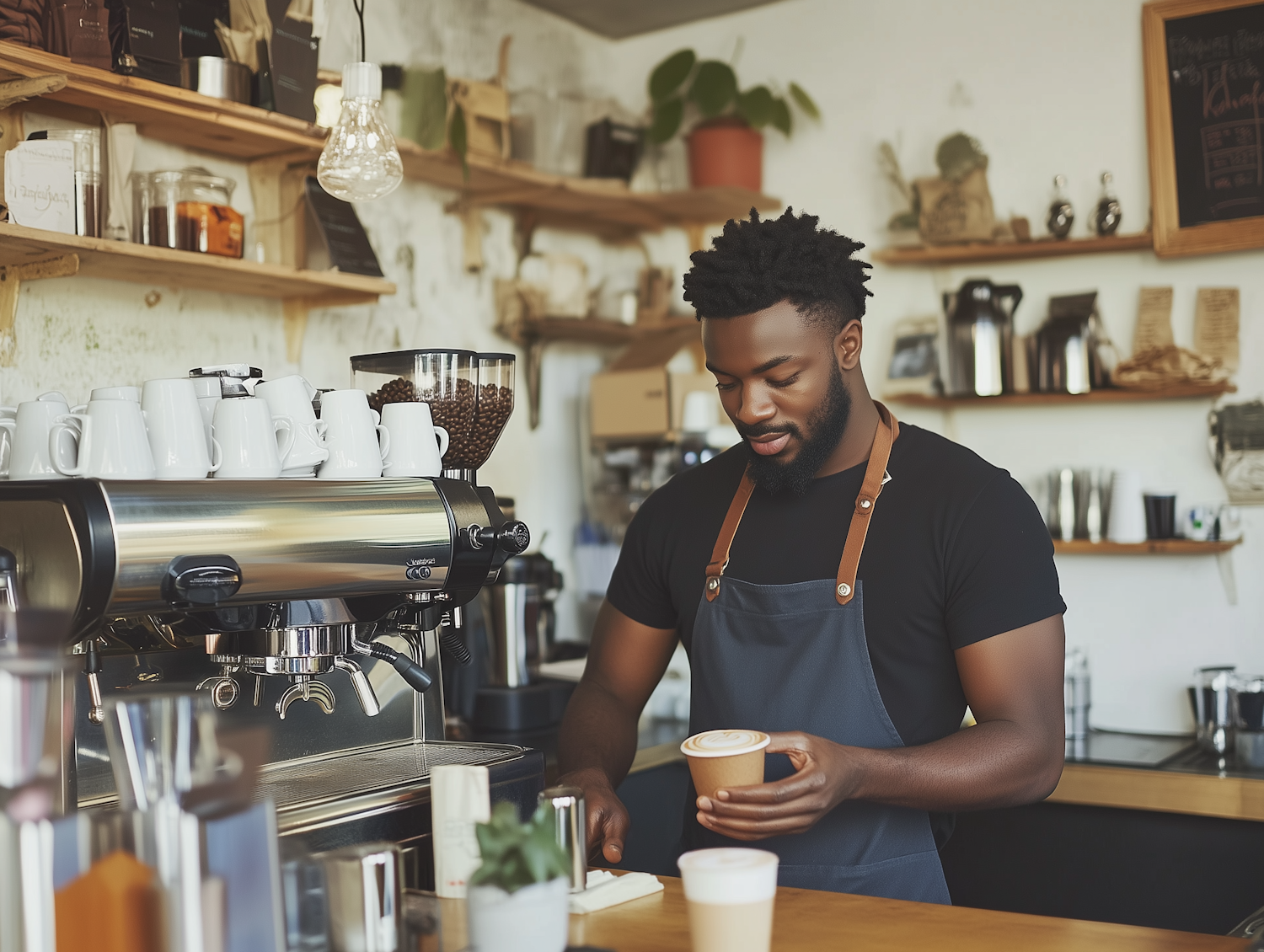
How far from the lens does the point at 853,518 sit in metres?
1.85

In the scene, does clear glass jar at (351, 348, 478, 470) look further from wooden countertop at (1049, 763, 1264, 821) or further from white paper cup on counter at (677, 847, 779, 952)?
wooden countertop at (1049, 763, 1264, 821)

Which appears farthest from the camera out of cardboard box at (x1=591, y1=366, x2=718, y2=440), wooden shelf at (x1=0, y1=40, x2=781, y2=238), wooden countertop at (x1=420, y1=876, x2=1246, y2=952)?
cardboard box at (x1=591, y1=366, x2=718, y2=440)

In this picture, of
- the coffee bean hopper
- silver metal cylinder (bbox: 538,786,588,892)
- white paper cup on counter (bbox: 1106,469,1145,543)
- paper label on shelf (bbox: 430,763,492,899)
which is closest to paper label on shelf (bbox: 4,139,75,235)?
the coffee bean hopper

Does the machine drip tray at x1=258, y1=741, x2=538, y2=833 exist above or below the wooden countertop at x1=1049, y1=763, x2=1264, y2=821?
above

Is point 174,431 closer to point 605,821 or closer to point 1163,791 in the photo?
point 605,821

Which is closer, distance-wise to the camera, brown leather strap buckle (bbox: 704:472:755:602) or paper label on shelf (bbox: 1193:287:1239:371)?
brown leather strap buckle (bbox: 704:472:755:602)

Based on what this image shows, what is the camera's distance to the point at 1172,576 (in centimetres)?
330

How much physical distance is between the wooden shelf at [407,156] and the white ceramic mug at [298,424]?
983 mm

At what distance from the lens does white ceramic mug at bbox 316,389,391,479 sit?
1636mm

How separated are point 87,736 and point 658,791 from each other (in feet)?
5.72

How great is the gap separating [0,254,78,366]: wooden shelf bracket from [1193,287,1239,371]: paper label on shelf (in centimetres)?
262

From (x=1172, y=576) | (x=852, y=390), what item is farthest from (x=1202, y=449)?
A: (x=852, y=390)

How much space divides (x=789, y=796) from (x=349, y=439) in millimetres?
714

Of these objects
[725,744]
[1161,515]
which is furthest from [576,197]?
[725,744]
